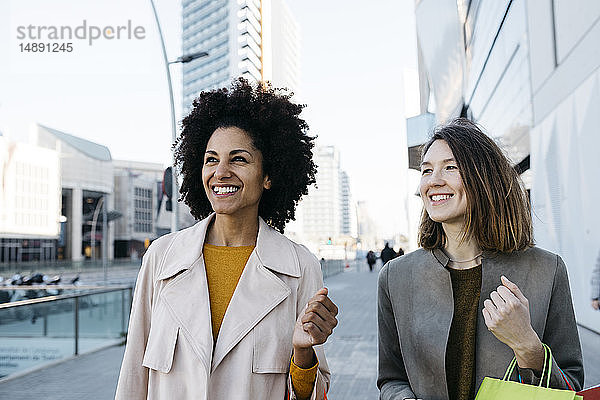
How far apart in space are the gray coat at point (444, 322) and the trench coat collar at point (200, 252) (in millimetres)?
420

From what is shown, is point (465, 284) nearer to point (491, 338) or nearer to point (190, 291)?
point (491, 338)

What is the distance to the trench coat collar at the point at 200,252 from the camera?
2.24 meters

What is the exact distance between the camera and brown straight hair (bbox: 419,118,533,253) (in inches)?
78.5

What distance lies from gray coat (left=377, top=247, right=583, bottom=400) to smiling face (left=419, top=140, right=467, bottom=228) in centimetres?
17

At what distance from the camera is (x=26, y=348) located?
27.9 feet

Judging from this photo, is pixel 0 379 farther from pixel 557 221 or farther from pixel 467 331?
pixel 557 221

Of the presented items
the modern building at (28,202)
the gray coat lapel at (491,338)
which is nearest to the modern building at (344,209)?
the modern building at (28,202)

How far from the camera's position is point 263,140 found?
247 centimetres

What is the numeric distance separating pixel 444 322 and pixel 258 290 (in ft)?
2.28

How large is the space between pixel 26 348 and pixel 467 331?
822 centimetres

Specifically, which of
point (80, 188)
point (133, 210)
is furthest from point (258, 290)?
point (133, 210)

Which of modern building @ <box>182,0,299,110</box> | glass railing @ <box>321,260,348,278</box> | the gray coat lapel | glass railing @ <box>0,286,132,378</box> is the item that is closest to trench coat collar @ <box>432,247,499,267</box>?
the gray coat lapel

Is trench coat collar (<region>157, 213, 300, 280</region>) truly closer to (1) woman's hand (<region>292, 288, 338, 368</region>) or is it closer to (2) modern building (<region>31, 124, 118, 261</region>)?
(1) woman's hand (<region>292, 288, 338, 368</region>)

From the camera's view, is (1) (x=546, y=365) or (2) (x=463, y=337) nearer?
(1) (x=546, y=365)
